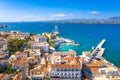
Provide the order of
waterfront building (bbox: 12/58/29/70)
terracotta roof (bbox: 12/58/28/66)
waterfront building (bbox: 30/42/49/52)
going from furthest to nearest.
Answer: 1. waterfront building (bbox: 30/42/49/52)
2. terracotta roof (bbox: 12/58/28/66)
3. waterfront building (bbox: 12/58/29/70)

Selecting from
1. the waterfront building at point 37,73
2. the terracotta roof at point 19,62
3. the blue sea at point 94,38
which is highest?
the terracotta roof at point 19,62

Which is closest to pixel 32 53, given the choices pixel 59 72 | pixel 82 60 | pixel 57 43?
pixel 82 60

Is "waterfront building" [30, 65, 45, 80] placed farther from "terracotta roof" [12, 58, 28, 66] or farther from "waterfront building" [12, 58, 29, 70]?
"terracotta roof" [12, 58, 28, 66]

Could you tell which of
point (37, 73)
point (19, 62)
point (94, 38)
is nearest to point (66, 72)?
point (37, 73)

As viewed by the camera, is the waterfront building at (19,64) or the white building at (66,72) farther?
the waterfront building at (19,64)

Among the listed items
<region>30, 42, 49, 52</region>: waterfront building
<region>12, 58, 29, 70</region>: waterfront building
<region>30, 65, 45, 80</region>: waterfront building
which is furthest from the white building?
<region>30, 42, 49, 52</region>: waterfront building

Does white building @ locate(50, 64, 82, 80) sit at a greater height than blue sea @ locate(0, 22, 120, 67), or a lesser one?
greater

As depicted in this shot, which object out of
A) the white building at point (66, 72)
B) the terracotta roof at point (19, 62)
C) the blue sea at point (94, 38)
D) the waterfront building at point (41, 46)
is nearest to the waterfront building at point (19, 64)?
the terracotta roof at point (19, 62)

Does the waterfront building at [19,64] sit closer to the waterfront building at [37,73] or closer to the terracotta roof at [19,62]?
the terracotta roof at [19,62]

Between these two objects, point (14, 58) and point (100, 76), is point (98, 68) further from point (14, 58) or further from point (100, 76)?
point (14, 58)

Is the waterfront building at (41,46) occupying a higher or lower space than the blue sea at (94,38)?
higher

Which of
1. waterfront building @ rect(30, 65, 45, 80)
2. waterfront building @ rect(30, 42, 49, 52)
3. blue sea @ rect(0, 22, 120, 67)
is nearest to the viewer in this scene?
waterfront building @ rect(30, 65, 45, 80)
